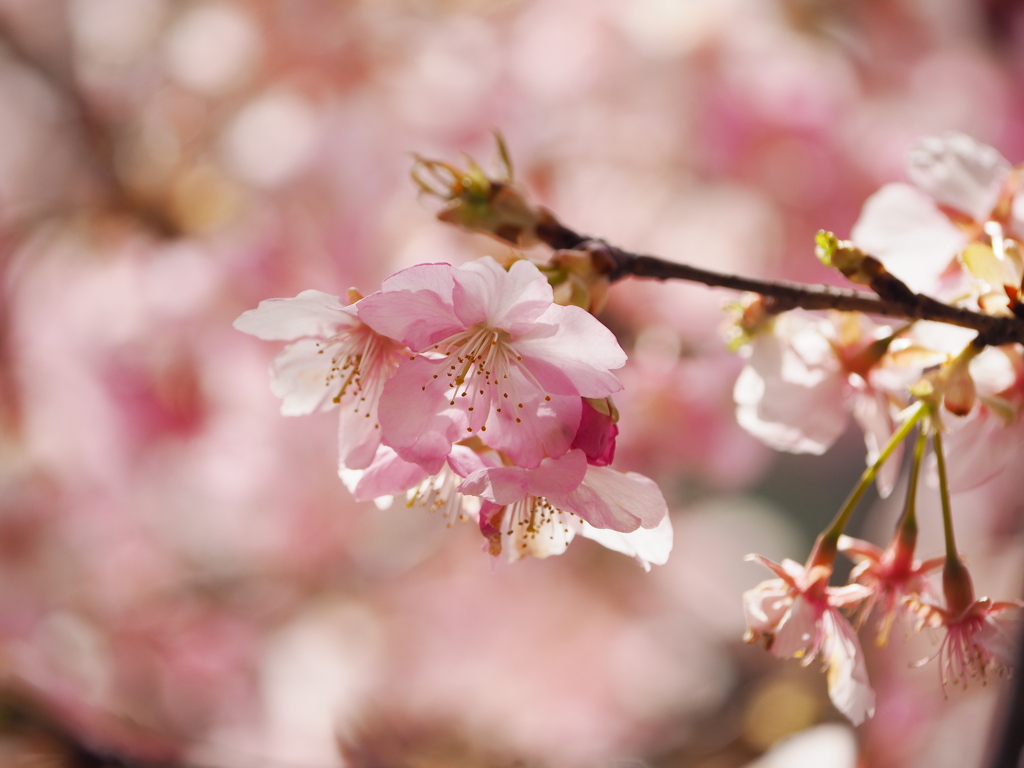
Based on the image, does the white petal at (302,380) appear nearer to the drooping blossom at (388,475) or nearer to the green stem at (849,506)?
the drooping blossom at (388,475)

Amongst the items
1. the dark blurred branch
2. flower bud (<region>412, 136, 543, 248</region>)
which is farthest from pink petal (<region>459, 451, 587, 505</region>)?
the dark blurred branch

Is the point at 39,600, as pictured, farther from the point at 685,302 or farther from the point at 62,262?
the point at 685,302

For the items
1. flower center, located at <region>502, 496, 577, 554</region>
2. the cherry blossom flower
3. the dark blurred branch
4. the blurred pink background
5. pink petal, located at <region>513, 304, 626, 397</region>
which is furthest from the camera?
the dark blurred branch

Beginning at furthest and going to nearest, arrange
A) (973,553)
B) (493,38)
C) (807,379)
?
(493,38) < (973,553) < (807,379)

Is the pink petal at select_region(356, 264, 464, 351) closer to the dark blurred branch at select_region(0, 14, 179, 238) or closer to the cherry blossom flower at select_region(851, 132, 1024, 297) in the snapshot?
the cherry blossom flower at select_region(851, 132, 1024, 297)

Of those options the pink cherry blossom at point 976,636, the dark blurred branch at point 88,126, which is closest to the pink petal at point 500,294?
the pink cherry blossom at point 976,636

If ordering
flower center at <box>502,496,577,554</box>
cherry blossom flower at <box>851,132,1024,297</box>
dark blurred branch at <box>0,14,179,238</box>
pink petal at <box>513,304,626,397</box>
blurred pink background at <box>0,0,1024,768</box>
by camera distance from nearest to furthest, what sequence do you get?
pink petal at <box>513,304,626,397</box> → flower center at <box>502,496,577,554</box> → cherry blossom flower at <box>851,132,1024,297</box> → blurred pink background at <box>0,0,1024,768</box> → dark blurred branch at <box>0,14,179,238</box>

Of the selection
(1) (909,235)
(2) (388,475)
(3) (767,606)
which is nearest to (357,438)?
(2) (388,475)

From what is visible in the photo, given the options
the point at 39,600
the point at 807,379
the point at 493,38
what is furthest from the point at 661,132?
the point at 39,600
